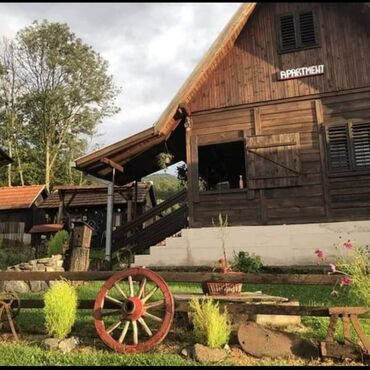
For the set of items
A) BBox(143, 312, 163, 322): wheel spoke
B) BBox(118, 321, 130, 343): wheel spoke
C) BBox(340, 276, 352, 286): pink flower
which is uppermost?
BBox(340, 276, 352, 286): pink flower

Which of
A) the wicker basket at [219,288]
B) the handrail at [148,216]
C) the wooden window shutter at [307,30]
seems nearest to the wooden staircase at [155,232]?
the handrail at [148,216]

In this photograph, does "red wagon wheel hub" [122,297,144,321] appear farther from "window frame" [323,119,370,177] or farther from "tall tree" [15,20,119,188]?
"tall tree" [15,20,119,188]

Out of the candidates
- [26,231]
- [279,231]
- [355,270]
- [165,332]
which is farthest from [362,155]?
[26,231]

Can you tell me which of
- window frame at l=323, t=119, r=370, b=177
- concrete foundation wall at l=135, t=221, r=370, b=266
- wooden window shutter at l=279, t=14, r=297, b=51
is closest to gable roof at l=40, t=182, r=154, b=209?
concrete foundation wall at l=135, t=221, r=370, b=266

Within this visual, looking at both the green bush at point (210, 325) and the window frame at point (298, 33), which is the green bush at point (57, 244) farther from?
the green bush at point (210, 325)

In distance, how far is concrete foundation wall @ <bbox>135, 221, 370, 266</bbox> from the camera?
11531mm

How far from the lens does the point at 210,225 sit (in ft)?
42.3

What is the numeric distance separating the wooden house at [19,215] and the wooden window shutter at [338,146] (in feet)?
71.0

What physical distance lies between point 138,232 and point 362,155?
698 centimetres

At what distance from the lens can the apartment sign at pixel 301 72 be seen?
12445 mm

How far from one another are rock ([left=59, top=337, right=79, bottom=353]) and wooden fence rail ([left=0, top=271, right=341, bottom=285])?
2.82 ft

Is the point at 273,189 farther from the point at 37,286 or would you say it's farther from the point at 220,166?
the point at 37,286

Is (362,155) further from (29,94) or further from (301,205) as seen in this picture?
(29,94)

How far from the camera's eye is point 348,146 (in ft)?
39.5
